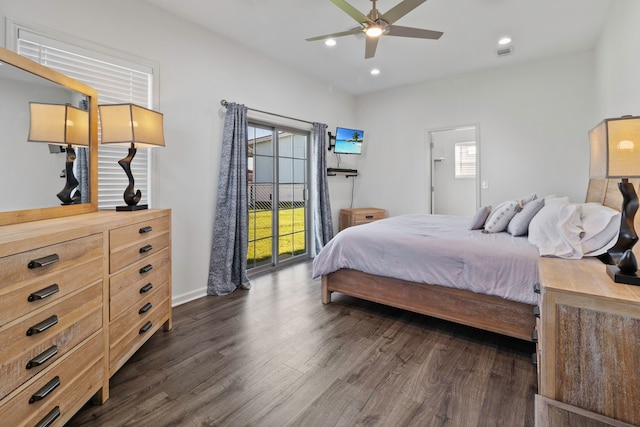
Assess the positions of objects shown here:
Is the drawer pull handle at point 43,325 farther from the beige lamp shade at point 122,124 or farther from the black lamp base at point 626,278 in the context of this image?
the black lamp base at point 626,278

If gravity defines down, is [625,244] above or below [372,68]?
below

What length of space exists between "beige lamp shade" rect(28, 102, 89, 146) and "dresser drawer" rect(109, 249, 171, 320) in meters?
0.92

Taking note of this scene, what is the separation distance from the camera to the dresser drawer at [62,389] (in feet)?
3.62

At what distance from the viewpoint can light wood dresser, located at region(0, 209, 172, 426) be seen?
109cm

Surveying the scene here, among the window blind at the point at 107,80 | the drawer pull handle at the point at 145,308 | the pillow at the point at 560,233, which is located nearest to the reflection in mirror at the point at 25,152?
the window blind at the point at 107,80

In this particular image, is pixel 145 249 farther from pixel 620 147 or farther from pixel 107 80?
pixel 620 147

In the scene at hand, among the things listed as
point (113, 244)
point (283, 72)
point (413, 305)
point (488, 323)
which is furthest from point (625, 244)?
point (283, 72)

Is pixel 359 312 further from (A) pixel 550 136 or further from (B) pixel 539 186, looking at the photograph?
(A) pixel 550 136

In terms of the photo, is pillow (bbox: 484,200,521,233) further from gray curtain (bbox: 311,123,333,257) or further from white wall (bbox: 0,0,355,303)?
white wall (bbox: 0,0,355,303)

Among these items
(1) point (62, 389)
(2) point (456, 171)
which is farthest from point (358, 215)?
(1) point (62, 389)

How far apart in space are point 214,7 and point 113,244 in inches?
98.4

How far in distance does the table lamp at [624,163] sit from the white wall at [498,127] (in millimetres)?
3324

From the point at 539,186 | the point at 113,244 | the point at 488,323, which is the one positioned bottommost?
the point at 488,323

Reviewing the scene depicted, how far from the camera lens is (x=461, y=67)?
4477 mm
